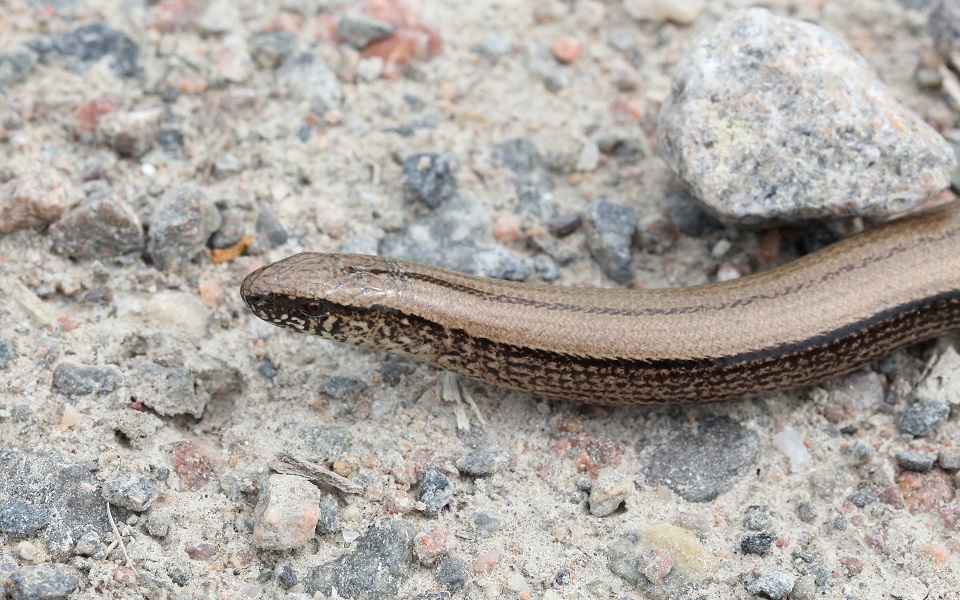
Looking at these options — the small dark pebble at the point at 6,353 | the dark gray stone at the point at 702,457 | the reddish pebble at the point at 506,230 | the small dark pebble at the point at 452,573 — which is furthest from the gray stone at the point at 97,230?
the dark gray stone at the point at 702,457

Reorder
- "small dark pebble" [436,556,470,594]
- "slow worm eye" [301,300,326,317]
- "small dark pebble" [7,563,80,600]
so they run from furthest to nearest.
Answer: "slow worm eye" [301,300,326,317] < "small dark pebble" [436,556,470,594] < "small dark pebble" [7,563,80,600]

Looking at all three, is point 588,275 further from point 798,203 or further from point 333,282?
point 333,282

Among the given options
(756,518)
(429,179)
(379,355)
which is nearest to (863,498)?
(756,518)

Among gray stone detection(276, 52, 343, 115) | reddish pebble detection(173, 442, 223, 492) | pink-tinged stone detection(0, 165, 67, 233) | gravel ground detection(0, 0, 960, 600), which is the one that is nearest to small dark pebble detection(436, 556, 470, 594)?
gravel ground detection(0, 0, 960, 600)

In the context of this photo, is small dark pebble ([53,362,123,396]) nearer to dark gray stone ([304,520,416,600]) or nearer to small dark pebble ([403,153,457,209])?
dark gray stone ([304,520,416,600])

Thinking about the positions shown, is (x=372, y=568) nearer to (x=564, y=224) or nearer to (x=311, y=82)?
(x=564, y=224)

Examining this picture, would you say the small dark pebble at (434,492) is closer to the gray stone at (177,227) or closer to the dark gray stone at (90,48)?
the gray stone at (177,227)

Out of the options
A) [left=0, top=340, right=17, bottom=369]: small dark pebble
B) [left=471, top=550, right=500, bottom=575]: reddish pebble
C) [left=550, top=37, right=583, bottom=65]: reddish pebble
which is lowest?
[left=471, top=550, right=500, bottom=575]: reddish pebble
